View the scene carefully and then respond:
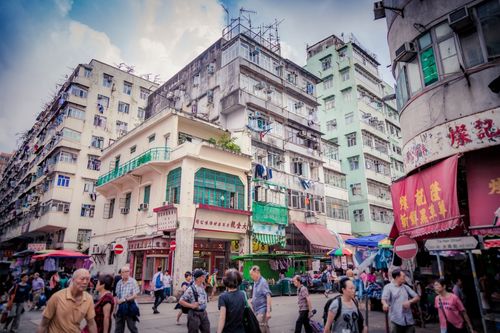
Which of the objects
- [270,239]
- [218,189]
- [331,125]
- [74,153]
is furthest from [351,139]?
[74,153]

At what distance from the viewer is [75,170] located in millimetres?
33000

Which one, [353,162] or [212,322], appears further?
[353,162]

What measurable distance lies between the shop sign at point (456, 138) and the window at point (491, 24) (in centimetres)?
163

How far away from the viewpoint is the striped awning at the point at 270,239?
73.7 ft

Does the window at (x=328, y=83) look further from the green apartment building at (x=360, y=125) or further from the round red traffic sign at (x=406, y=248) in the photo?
the round red traffic sign at (x=406, y=248)

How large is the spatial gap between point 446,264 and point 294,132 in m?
18.8

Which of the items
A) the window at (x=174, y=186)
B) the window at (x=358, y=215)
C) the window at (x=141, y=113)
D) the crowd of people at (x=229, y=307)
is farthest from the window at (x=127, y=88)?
the crowd of people at (x=229, y=307)

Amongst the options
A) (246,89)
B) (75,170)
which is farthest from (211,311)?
(75,170)

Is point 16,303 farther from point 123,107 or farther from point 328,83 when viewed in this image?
point 328,83

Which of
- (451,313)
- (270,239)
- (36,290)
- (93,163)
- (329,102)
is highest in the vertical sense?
(329,102)

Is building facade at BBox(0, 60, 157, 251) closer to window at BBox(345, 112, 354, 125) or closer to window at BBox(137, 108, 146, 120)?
window at BBox(137, 108, 146, 120)

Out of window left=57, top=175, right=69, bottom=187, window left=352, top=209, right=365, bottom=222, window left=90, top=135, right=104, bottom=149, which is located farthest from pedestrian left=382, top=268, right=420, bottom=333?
window left=90, top=135, right=104, bottom=149

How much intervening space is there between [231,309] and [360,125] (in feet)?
115

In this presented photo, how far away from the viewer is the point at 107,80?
3809 centimetres
